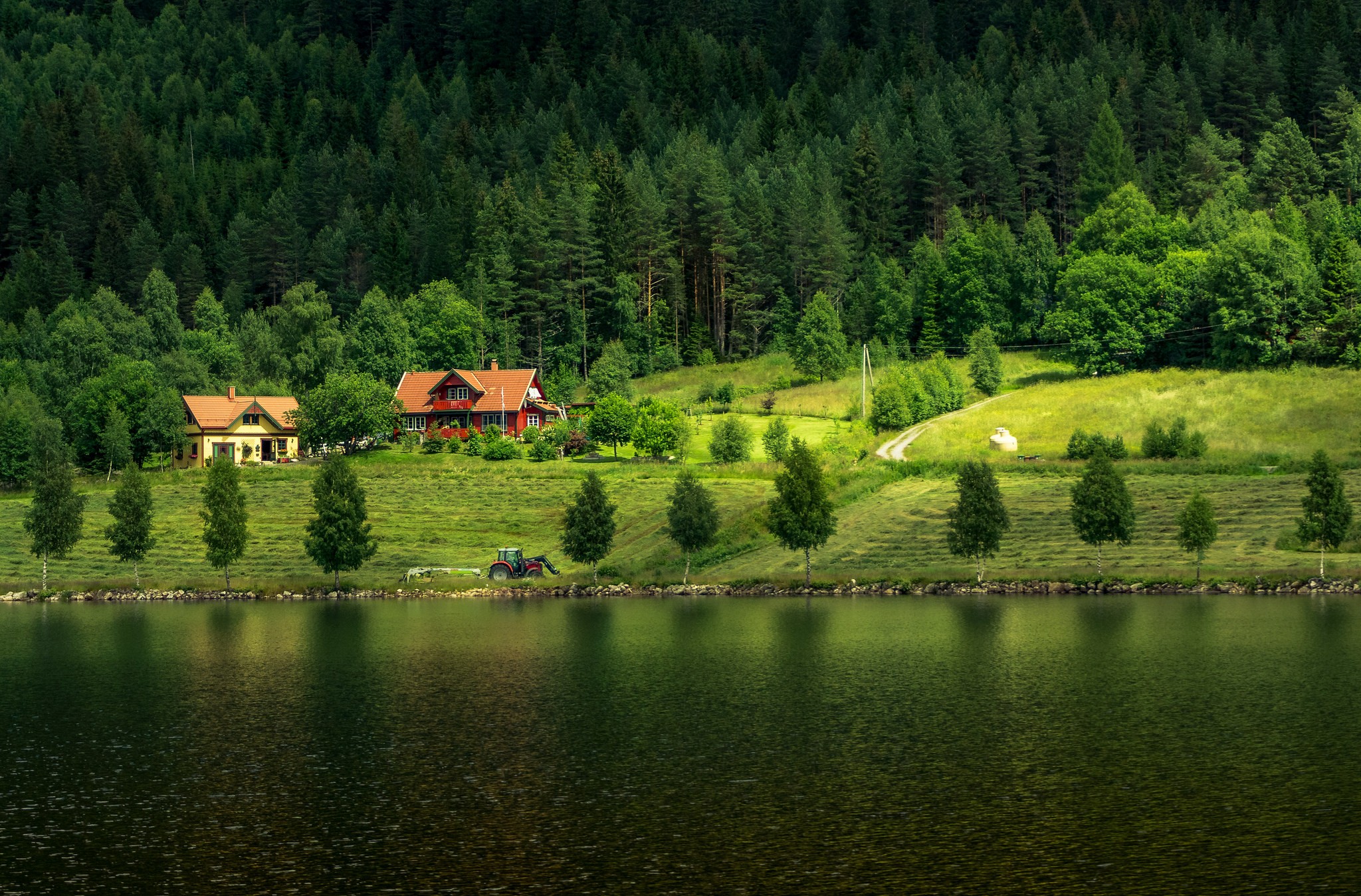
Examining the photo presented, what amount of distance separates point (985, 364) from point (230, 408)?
273 ft

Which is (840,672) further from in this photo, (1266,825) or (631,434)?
(631,434)

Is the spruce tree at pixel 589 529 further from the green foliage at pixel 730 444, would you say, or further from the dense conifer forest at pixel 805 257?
the dense conifer forest at pixel 805 257

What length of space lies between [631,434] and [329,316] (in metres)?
67.4

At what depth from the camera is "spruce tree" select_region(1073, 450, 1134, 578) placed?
289 ft

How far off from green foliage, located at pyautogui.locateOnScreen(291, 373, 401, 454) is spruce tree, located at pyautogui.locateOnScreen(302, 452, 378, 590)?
4100 centimetres

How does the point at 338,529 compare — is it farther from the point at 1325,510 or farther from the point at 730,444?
the point at 1325,510

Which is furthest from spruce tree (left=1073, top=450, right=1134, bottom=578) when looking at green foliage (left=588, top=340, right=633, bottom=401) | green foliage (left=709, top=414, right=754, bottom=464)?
green foliage (left=588, top=340, right=633, bottom=401)

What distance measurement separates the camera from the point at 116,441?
440 feet

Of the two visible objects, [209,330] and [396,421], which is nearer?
[396,421]

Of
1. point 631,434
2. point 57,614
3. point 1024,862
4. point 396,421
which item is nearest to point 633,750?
point 1024,862

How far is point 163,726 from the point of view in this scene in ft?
162

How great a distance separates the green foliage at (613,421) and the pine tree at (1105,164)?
7898 centimetres

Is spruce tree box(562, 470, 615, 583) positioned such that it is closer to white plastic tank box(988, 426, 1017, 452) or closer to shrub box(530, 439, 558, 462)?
shrub box(530, 439, 558, 462)

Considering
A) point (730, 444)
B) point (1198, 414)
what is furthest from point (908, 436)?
point (1198, 414)
